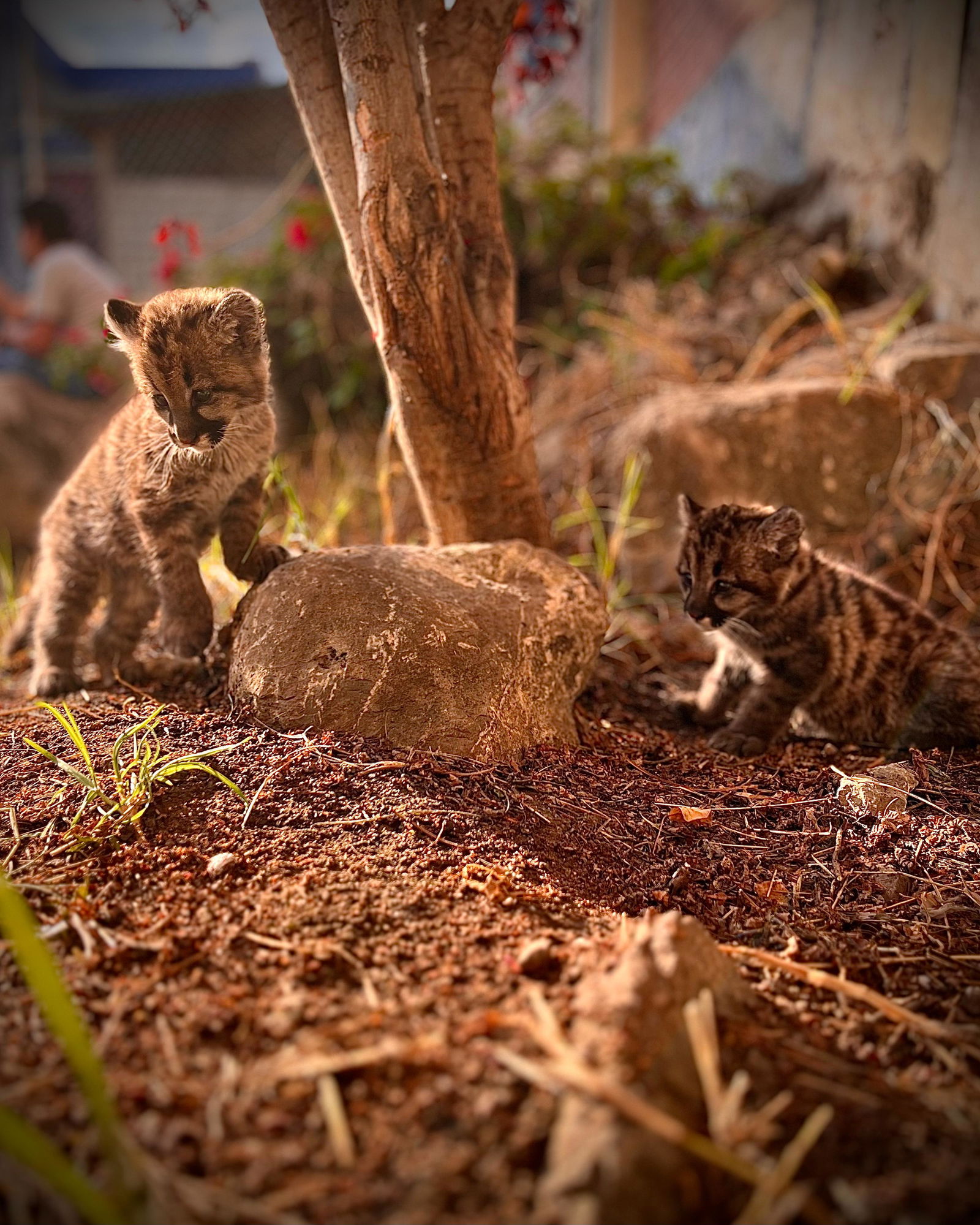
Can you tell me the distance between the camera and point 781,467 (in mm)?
5348

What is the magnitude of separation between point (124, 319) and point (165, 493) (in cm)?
66

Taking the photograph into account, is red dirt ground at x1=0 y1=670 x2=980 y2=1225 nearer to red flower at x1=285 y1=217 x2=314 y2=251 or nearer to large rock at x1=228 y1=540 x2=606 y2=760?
large rock at x1=228 y1=540 x2=606 y2=760

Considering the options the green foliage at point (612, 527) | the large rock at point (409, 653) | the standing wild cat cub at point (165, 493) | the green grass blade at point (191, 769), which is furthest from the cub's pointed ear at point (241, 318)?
the green foliage at point (612, 527)

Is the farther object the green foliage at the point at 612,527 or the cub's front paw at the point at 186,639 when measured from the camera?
the green foliage at the point at 612,527

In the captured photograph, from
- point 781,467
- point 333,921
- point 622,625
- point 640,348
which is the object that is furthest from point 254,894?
point 640,348

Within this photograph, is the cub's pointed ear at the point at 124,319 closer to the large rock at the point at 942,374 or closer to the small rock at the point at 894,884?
the small rock at the point at 894,884

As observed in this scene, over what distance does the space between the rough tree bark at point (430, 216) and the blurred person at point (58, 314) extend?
6.08 meters

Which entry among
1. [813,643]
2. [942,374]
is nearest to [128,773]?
[813,643]

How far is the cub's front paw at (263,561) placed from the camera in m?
3.76

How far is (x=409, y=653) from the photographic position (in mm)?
3141

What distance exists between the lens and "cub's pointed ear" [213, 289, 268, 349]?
325 centimetres

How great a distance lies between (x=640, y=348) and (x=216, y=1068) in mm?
6251

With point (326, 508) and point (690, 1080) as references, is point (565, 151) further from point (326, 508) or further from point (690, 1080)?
point (690, 1080)

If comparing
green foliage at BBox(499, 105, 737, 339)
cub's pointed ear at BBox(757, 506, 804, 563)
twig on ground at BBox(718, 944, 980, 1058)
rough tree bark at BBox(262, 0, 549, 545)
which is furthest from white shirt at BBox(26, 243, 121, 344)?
twig on ground at BBox(718, 944, 980, 1058)
